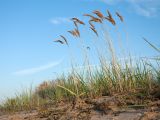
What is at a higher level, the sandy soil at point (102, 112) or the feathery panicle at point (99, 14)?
the feathery panicle at point (99, 14)

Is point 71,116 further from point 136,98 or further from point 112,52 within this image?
point 112,52

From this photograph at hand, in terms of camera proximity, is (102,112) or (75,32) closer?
(102,112)

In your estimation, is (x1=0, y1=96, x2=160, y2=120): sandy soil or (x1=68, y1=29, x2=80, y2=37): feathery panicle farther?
(x1=68, y1=29, x2=80, y2=37): feathery panicle

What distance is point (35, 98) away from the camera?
28.1 ft

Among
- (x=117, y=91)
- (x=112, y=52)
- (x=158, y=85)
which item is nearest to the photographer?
(x=158, y=85)

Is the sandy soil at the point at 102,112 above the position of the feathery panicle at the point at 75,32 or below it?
below

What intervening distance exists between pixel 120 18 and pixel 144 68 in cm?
113

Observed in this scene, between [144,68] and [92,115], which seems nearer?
[92,115]

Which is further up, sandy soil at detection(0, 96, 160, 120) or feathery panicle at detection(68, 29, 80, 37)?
feathery panicle at detection(68, 29, 80, 37)

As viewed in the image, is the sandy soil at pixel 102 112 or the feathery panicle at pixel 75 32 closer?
the sandy soil at pixel 102 112

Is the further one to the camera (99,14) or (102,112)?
(99,14)

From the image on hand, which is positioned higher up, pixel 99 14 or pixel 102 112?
pixel 99 14

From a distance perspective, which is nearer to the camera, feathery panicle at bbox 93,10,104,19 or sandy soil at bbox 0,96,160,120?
sandy soil at bbox 0,96,160,120

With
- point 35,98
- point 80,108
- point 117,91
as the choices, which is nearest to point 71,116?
point 80,108
